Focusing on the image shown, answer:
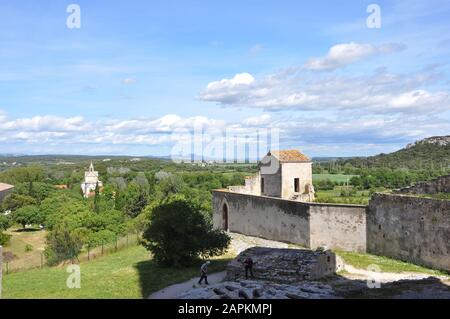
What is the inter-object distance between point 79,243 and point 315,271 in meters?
29.6

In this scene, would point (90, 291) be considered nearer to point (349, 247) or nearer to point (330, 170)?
point (349, 247)

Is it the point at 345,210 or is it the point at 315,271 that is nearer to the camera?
the point at 315,271

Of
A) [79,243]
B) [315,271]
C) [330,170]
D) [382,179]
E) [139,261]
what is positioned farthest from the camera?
[330,170]

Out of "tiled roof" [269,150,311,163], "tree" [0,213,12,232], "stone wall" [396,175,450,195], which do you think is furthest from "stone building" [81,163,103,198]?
"stone wall" [396,175,450,195]

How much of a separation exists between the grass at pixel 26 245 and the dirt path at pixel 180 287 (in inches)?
1367

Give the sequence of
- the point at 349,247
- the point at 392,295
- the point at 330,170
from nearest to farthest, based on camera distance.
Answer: the point at 392,295, the point at 349,247, the point at 330,170

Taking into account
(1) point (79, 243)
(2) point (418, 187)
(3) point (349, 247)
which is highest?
(2) point (418, 187)

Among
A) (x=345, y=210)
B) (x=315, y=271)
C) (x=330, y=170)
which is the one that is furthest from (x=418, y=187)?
(x=330, y=170)

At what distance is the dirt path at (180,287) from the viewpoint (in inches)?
668

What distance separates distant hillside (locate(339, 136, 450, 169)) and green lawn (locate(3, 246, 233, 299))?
55130 mm

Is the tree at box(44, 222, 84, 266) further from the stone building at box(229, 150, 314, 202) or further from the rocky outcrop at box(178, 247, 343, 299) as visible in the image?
the rocky outcrop at box(178, 247, 343, 299)

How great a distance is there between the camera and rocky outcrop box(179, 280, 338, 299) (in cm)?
1373

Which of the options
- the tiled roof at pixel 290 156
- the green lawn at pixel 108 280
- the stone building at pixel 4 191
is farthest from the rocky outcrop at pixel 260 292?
the stone building at pixel 4 191
